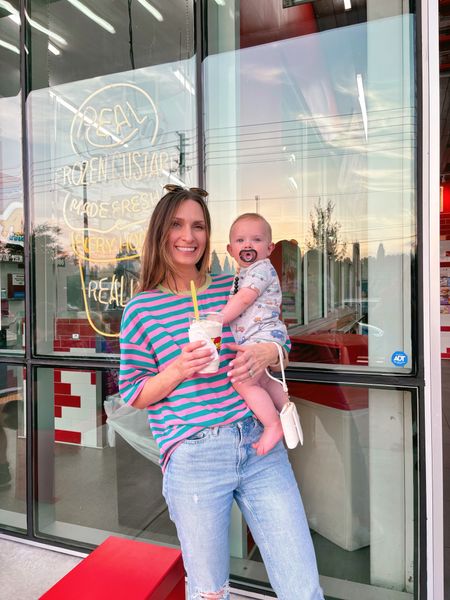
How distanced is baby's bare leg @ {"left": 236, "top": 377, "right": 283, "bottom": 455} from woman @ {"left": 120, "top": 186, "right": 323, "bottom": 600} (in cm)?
2

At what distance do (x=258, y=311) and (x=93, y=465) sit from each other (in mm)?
1819

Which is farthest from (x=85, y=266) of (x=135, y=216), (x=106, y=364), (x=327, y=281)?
(x=327, y=281)

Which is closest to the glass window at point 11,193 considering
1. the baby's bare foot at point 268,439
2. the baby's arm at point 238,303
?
the baby's arm at point 238,303

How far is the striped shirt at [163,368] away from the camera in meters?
1.24

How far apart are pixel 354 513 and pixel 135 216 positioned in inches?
76.1

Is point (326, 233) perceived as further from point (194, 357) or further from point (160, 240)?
point (194, 357)

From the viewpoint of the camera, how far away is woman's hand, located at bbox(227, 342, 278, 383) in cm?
122

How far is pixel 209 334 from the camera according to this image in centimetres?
118

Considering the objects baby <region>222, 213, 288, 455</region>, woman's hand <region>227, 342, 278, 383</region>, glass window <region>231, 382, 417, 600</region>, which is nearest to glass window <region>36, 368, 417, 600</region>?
glass window <region>231, 382, 417, 600</region>

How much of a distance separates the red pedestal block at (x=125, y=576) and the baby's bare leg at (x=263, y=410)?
546mm

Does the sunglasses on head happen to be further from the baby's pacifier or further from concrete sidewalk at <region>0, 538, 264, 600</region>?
concrete sidewalk at <region>0, 538, 264, 600</region>

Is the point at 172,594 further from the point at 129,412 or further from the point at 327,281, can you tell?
the point at 327,281

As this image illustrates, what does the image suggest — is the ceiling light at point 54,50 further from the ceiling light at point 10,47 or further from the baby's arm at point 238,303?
the baby's arm at point 238,303

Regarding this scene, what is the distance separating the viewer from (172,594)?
1.41 m
